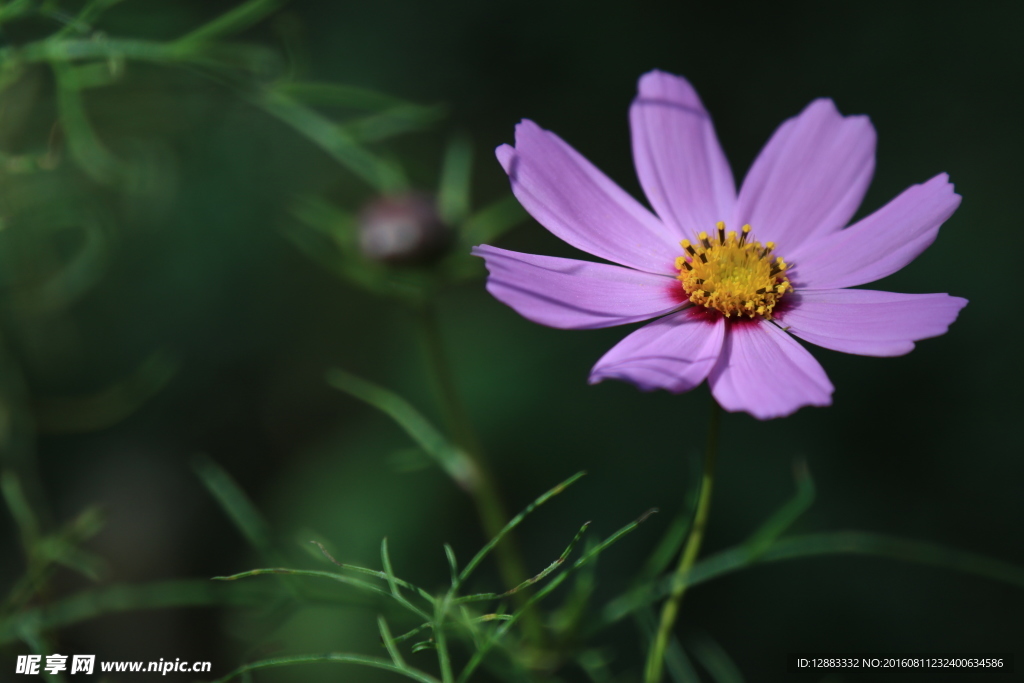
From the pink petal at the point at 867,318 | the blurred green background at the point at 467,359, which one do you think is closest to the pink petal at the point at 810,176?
the pink petal at the point at 867,318

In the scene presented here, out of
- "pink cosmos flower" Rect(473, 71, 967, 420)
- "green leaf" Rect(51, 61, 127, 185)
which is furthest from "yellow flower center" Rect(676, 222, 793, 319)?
"green leaf" Rect(51, 61, 127, 185)

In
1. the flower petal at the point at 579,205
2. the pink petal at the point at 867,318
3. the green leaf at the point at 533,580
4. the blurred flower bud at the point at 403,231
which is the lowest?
the green leaf at the point at 533,580

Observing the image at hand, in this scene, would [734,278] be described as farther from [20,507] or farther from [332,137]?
[20,507]

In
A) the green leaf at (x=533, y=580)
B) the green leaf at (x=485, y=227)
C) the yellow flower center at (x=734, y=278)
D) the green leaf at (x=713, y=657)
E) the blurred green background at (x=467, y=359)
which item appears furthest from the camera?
the blurred green background at (x=467, y=359)

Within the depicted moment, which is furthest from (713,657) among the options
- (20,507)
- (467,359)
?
(20,507)

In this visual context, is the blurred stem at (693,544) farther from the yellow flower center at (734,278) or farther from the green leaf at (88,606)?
Answer: the green leaf at (88,606)

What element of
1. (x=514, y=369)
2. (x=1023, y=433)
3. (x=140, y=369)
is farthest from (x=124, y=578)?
(x=1023, y=433)
